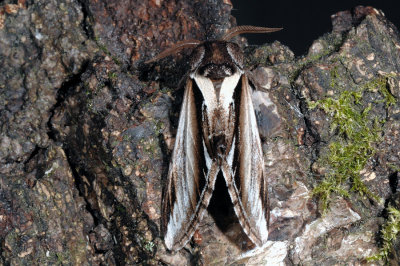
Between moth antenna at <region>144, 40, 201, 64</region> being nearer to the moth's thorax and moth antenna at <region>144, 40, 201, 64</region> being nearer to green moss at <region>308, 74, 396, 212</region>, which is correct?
the moth's thorax

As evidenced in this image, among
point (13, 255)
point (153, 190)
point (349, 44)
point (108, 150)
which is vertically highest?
point (349, 44)

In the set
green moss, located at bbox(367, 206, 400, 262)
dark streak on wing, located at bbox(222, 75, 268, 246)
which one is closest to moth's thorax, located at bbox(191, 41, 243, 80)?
dark streak on wing, located at bbox(222, 75, 268, 246)

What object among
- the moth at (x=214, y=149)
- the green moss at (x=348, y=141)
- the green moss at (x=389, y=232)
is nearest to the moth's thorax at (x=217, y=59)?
the moth at (x=214, y=149)

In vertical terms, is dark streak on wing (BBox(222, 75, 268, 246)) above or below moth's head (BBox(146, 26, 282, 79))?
below

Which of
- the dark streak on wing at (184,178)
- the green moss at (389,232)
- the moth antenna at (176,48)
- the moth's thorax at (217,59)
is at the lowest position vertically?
the green moss at (389,232)

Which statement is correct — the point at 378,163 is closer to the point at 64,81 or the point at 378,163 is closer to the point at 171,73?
the point at 171,73

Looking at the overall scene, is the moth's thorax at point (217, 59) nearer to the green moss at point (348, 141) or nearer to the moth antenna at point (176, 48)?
the moth antenna at point (176, 48)

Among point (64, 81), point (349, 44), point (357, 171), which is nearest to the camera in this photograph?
point (357, 171)

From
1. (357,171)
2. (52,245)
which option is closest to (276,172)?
(357,171)
